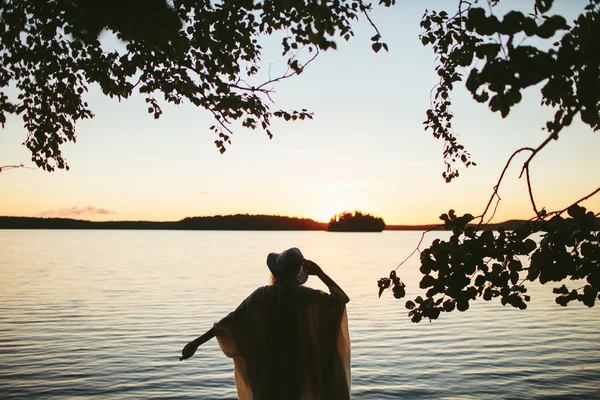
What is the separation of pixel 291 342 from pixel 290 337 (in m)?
0.05

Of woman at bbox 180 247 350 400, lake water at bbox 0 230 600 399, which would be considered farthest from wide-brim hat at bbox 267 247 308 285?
lake water at bbox 0 230 600 399

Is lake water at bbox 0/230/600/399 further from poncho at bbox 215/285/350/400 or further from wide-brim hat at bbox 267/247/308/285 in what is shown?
wide-brim hat at bbox 267/247/308/285

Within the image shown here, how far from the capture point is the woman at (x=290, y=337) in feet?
15.8

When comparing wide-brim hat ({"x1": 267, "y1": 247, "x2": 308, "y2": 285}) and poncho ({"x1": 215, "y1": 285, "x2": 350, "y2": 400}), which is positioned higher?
wide-brim hat ({"x1": 267, "y1": 247, "x2": 308, "y2": 285})

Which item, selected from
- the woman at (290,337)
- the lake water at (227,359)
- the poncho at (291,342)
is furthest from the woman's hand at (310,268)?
the lake water at (227,359)

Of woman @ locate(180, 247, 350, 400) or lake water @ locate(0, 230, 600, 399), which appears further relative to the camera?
lake water @ locate(0, 230, 600, 399)

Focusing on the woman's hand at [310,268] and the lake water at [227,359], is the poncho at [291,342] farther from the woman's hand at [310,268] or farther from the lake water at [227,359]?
the lake water at [227,359]

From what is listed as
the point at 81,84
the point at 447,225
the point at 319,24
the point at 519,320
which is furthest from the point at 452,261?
the point at 519,320

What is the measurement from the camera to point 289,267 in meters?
4.77

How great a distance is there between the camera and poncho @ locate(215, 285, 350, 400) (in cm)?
483

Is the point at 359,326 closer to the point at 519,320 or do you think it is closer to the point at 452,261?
the point at 519,320

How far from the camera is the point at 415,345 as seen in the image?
15898 mm

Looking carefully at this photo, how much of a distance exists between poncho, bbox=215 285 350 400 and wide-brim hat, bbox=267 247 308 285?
0.34 feet

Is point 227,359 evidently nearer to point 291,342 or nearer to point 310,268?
point 291,342
